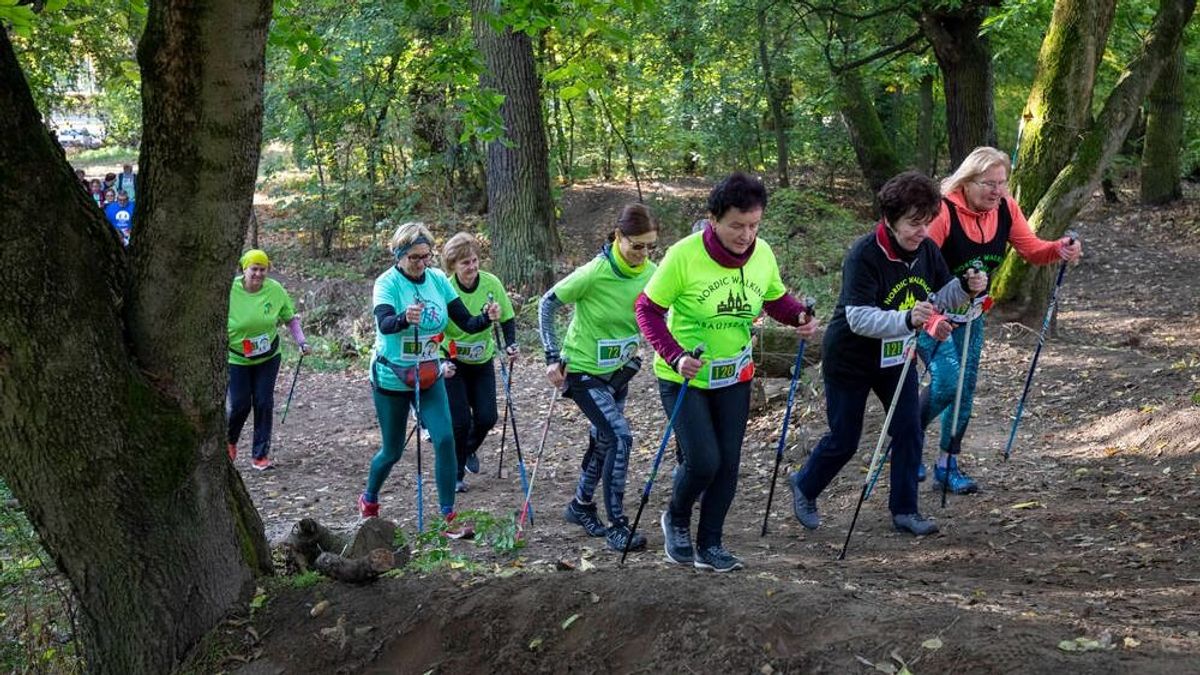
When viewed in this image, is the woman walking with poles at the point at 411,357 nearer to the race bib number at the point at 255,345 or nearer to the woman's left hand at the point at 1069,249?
the race bib number at the point at 255,345

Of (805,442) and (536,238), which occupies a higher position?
(536,238)

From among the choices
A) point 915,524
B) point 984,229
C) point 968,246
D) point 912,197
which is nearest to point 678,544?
point 915,524

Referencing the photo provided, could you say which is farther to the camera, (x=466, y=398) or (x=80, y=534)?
(x=466, y=398)

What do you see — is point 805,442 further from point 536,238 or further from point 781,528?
point 536,238

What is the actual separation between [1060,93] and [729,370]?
24.0 feet

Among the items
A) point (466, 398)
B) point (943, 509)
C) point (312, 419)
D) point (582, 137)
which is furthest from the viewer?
point (582, 137)

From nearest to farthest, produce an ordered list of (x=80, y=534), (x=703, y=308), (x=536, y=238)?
1. (x=80, y=534)
2. (x=703, y=308)
3. (x=536, y=238)

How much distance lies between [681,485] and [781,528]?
1.78 m

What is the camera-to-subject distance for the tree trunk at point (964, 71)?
600 inches

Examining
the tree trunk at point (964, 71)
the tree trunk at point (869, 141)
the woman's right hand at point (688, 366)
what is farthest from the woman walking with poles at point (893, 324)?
the tree trunk at point (869, 141)

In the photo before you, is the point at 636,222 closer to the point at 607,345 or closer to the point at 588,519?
the point at 607,345

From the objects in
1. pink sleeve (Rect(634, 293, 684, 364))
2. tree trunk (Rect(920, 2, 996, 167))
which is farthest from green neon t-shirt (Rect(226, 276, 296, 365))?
tree trunk (Rect(920, 2, 996, 167))

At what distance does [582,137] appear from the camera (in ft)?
89.0

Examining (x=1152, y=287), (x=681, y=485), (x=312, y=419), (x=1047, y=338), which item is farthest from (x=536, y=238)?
(x=681, y=485)
